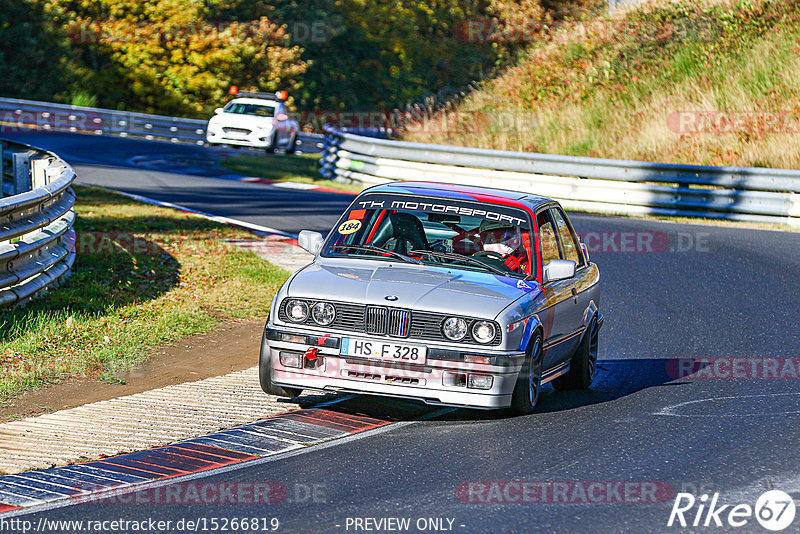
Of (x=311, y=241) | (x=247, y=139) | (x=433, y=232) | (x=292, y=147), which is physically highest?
(x=433, y=232)

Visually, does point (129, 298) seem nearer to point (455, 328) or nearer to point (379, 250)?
point (379, 250)

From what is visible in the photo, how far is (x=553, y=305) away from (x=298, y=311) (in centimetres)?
198

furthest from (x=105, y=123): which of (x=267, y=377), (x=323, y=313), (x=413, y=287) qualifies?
(x=413, y=287)

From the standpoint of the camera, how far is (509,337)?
7629 mm

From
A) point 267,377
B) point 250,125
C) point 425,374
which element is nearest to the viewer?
point 425,374

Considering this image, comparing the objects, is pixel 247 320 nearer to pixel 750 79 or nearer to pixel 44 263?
pixel 44 263

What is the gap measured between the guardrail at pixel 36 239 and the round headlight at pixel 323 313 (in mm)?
3653

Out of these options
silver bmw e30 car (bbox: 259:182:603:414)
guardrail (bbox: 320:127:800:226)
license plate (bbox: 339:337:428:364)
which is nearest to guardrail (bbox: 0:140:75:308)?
silver bmw e30 car (bbox: 259:182:603:414)

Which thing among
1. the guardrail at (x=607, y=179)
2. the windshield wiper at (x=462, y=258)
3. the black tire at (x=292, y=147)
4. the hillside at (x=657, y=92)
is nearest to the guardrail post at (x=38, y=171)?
the windshield wiper at (x=462, y=258)

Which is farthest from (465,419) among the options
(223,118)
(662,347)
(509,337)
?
(223,118)

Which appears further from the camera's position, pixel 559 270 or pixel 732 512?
pixel 559 270

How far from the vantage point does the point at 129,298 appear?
11852mm

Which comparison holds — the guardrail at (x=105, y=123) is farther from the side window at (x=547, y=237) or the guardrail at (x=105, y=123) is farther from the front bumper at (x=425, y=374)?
the front bumper at (x=425, y=374)

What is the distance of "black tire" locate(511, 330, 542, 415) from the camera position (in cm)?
782
